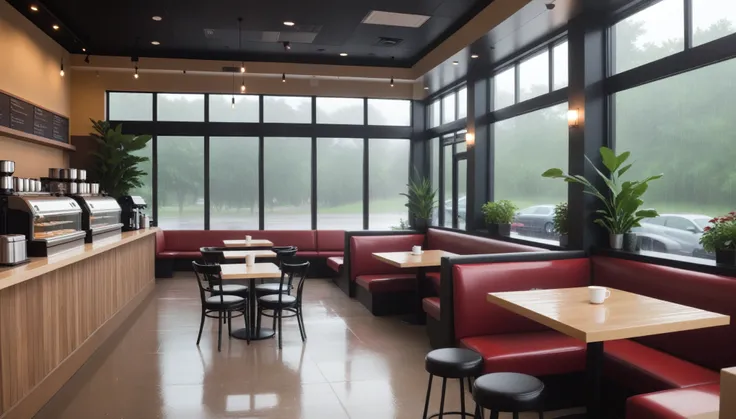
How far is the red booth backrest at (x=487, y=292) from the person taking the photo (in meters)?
4.10

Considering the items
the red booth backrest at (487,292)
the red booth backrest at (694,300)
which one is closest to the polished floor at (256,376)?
the red booth backrest at (487,292)

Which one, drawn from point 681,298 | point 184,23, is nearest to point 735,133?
point 681,298

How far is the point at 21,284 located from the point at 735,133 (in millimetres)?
5049

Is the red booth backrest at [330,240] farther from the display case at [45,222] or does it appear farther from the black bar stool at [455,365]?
the black bar stool at [455,365]

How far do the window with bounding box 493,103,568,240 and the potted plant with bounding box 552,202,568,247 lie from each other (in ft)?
1.61

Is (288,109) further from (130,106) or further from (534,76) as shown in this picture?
(534,76)

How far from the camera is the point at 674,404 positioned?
8.78 ft

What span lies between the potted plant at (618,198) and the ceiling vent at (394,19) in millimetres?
3157

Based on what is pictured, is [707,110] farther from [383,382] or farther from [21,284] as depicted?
[21,284]

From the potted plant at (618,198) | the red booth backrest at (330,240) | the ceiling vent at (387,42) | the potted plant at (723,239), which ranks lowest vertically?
the red booth backrest at (330,240)

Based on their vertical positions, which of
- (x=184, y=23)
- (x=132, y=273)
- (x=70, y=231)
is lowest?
(x=132, y=273)

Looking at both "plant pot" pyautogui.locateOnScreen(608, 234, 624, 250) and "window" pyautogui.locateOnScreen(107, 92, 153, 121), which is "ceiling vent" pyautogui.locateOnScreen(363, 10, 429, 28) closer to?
"plant pot" pyautogui.locateOnScreen(608, 234, 624, 250)

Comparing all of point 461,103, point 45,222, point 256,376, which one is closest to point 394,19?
point 461,103

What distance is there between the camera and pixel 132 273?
22.1 ft
